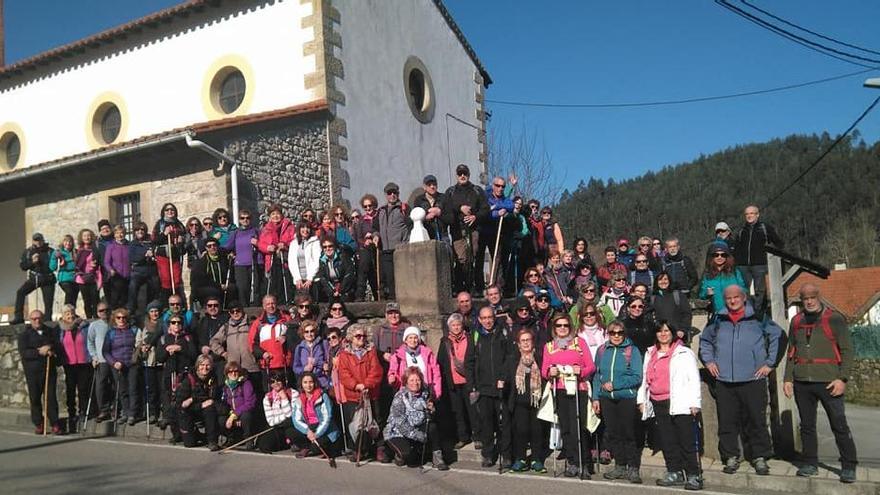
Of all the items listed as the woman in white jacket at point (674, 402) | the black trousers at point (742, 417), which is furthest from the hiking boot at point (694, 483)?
the black trousers at point (742, 417)

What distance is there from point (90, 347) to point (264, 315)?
3.01m

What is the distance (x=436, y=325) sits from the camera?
27.6 feet

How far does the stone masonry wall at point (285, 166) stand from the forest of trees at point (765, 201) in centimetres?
4213

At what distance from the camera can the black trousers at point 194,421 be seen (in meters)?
8.34

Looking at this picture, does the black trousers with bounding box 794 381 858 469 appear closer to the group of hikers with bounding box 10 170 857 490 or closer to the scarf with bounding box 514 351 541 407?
the group of hikers with bounding box 10 170 857 490

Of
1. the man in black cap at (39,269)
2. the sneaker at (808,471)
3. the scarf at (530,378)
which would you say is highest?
the man in black cap at (39,269)

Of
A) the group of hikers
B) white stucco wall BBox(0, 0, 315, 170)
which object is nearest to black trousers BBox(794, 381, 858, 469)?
the group of hikers

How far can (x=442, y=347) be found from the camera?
7645mm

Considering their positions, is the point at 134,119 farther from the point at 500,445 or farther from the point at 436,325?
the point at 500,445

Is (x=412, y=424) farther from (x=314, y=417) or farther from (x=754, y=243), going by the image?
(x=754, y=243)

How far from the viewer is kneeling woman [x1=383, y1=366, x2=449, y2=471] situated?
7141 mm

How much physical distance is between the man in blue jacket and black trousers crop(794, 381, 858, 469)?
300 mm

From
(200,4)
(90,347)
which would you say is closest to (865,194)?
(200,4)

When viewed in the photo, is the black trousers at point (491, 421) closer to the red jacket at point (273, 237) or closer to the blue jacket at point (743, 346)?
the blue jacket at point (743, 346)
